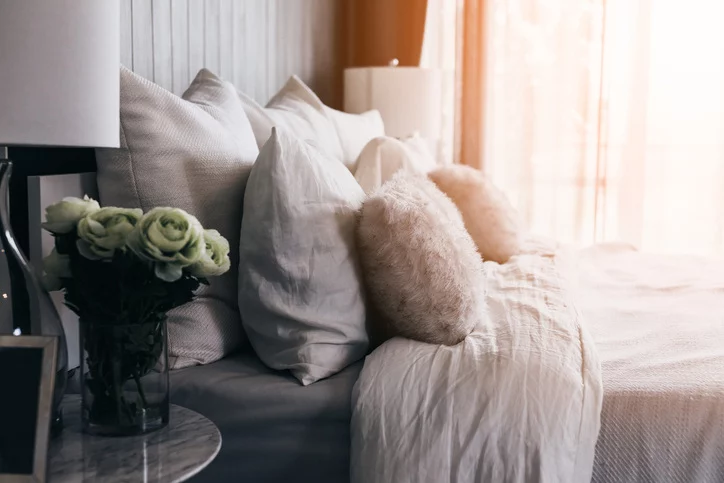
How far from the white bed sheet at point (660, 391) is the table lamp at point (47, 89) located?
890 mm

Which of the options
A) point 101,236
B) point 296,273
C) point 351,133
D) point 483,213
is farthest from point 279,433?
point 351,133

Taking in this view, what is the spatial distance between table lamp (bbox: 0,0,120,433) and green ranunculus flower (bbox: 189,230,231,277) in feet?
0.66

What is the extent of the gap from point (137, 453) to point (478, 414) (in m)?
0.55

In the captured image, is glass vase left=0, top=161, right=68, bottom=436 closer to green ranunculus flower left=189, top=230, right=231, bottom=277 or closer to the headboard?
the headboard

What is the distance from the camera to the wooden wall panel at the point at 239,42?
1925 mm

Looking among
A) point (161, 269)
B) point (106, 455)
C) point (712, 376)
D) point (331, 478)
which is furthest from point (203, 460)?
point (712, 376)

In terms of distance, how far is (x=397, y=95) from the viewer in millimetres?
3508

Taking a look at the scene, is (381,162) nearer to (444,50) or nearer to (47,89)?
(47,89)

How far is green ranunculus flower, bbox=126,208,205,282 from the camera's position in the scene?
1.05 meters

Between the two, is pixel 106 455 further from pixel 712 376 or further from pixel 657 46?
pixel 657 46

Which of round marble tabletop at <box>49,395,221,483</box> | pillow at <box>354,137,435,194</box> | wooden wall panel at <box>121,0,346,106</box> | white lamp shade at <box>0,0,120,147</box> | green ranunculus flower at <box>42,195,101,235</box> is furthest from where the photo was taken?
pillow at <box>354,137,435,194</box>

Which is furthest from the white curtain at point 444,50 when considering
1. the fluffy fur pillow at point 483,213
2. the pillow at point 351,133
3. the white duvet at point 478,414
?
the white duvet at point 478,414

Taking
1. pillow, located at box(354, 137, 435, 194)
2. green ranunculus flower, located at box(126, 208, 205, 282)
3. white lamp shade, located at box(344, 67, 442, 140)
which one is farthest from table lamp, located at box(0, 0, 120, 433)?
white lamp shade, located at box(344, 67, 442, 140)

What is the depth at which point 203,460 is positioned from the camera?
1.03 meters
